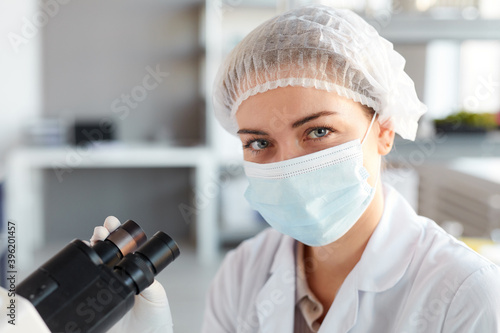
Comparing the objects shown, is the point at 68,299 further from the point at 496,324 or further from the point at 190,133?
the point at 190,133

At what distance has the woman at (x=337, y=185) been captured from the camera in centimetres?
96

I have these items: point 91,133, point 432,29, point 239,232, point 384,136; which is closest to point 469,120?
point 432,29

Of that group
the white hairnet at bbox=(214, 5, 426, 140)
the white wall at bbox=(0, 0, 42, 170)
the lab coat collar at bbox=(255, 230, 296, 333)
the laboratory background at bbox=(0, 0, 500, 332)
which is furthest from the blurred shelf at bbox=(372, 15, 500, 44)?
the white wall at bbox=(0, 0, 42, 170)

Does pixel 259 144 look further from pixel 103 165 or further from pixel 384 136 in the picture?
pixel 103 165

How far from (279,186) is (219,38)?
2.97m

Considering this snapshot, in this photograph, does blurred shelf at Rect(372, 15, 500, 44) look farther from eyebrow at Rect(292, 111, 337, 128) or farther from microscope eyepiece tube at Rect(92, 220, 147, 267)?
microscope eyepiece tube at Rect(92, 220, 147, 267)

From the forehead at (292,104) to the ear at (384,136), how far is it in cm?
11

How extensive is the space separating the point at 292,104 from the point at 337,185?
0.20m

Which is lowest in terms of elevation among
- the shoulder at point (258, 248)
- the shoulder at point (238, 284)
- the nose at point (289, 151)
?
the shoulder at point (238, 284)

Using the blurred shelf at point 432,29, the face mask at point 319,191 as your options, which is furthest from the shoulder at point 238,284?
the blurred shelf at point 432,29

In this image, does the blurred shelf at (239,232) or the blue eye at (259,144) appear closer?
the blue eye at (259,144)

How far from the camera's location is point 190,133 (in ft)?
14.1

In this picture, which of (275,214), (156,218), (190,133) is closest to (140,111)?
(190,133)

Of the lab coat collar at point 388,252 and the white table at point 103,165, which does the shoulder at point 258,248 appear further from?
the white table at point 103,165
